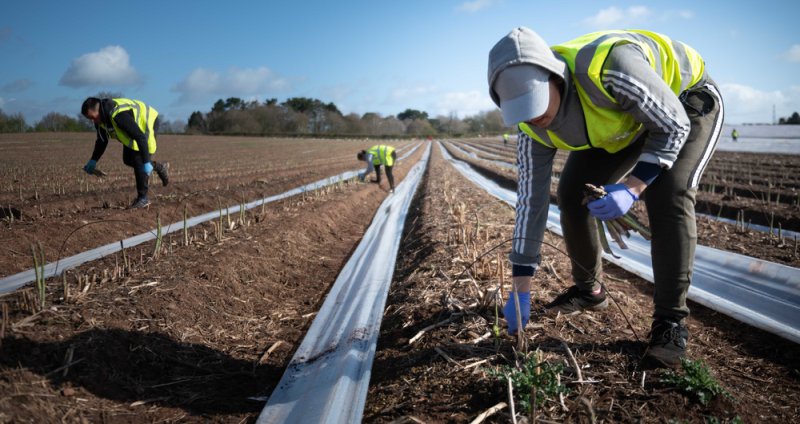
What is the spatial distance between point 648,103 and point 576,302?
1.36m

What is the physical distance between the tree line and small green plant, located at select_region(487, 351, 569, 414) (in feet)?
138

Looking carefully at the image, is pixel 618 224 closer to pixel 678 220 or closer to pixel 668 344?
pixel 678 220

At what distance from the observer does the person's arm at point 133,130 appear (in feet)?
19.5

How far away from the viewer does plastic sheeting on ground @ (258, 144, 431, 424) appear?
2.08m

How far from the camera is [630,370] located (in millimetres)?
1987

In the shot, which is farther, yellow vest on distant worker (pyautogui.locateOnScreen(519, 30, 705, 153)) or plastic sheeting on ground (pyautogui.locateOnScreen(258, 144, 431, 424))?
plastic sheeting on ground (pyautogui.locateOnScreen(258, 144, 431, 424))

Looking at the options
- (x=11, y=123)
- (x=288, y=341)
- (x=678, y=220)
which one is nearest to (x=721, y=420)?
(x=678, y=220)

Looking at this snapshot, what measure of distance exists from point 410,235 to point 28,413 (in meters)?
4.60

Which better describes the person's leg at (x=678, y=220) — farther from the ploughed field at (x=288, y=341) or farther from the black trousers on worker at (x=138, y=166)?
the black trousers on worker at (x=138, y=166)

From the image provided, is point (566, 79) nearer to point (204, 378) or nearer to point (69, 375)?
point (204, 378)

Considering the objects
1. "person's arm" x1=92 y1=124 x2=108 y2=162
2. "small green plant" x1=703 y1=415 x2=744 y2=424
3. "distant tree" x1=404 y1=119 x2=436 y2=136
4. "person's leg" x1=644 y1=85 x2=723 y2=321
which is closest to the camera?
"small green plant" x1=703 y1=415 x2=744 y2=424

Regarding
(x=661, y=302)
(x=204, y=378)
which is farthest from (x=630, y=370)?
(x=204, y=378)

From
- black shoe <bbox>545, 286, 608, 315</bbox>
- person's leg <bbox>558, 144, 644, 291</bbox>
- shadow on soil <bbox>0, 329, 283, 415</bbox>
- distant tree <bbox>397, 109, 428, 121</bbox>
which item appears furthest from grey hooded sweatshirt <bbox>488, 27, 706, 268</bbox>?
distant tree <bbox>397, 109, 428, 121</bbox>

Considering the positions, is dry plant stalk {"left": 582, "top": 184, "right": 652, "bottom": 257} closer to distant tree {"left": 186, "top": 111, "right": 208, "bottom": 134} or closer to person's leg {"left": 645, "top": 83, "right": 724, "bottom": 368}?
person's leg {"left": 645, "top": 83, "right": 724, "bottom": 368}
